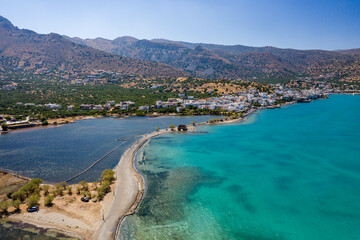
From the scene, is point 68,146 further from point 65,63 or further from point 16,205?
point 65,63

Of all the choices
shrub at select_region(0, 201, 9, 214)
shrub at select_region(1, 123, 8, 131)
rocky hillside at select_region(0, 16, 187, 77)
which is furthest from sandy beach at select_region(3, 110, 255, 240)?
rocky hillside at select_region(0, 16, 187, 77)

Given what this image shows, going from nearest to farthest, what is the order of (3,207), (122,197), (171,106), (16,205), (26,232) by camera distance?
(26,232) < (3,207) < (16,205) < (122,197) < (171,106)

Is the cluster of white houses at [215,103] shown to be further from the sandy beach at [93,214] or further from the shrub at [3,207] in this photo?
the shrub at [3,207]

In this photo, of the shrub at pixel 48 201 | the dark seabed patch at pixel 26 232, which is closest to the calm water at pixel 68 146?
the shrub at pixel 48 201

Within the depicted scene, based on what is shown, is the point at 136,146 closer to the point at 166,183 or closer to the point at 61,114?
the point at 166,183

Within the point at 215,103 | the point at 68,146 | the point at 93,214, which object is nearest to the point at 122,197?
the point at 93,214

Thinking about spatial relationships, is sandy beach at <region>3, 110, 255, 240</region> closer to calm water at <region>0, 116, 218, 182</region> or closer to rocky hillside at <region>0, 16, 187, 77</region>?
calm water at <region>0, 116, 218, 182</region>
